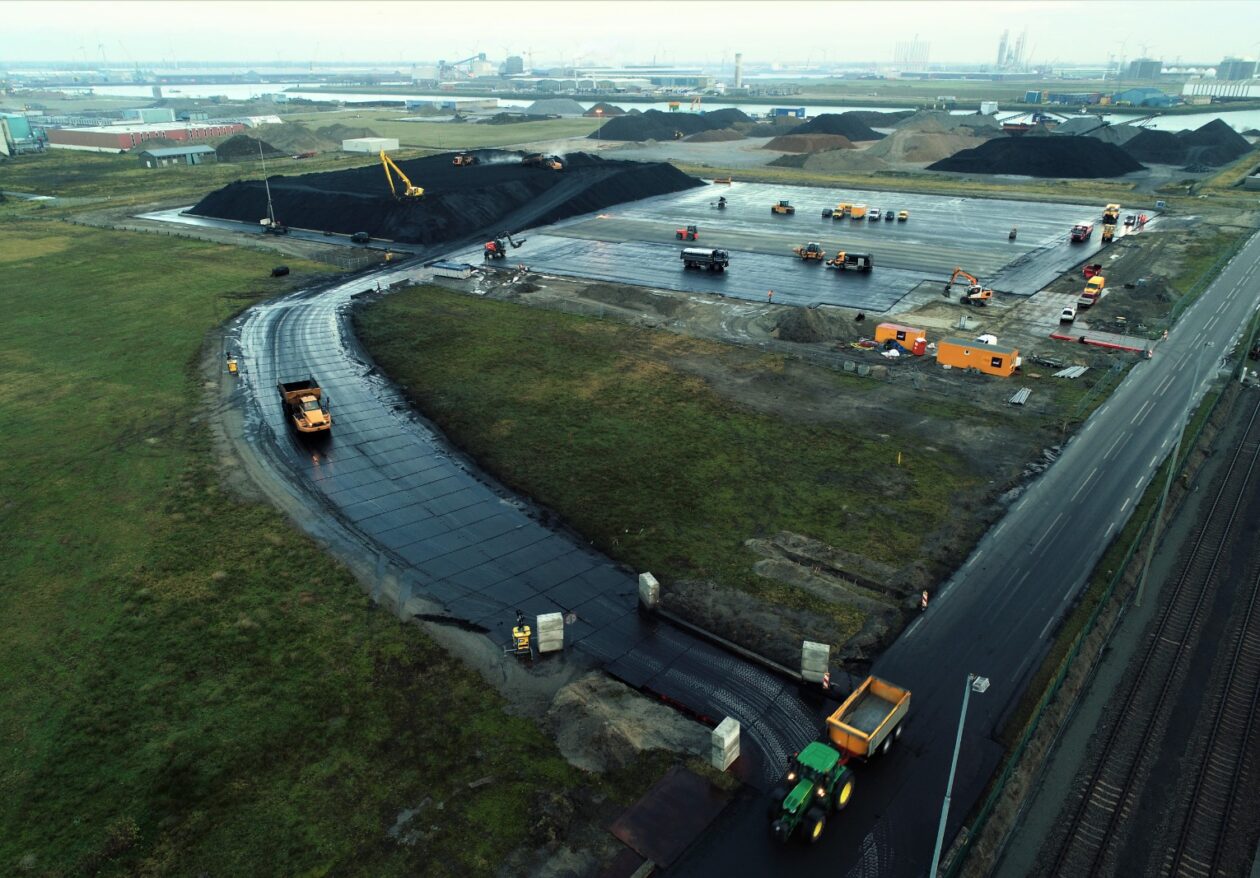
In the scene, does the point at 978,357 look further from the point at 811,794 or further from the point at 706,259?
the point at 811,794

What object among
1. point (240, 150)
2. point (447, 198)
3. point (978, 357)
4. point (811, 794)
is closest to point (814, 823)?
point (811, 794)

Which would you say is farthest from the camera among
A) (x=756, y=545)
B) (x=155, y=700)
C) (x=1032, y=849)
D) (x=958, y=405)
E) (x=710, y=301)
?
(x=710, y=301)

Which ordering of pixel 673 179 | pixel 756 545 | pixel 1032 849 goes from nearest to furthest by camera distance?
pixel 1032 849, pixel 756 545, pixel 673 179

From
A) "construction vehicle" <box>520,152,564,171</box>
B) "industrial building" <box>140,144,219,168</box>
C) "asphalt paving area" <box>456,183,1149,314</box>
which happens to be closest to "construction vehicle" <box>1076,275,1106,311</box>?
"asphalt paving area" <box>456,183,1149,314</box>

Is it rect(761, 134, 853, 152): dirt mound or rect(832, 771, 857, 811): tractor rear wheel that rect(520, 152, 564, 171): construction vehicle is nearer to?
rect(761, 134, 853, 152): dirt mound

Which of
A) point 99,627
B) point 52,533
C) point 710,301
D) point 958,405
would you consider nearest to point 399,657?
point 99,627

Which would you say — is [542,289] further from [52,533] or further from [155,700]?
[155,700]
